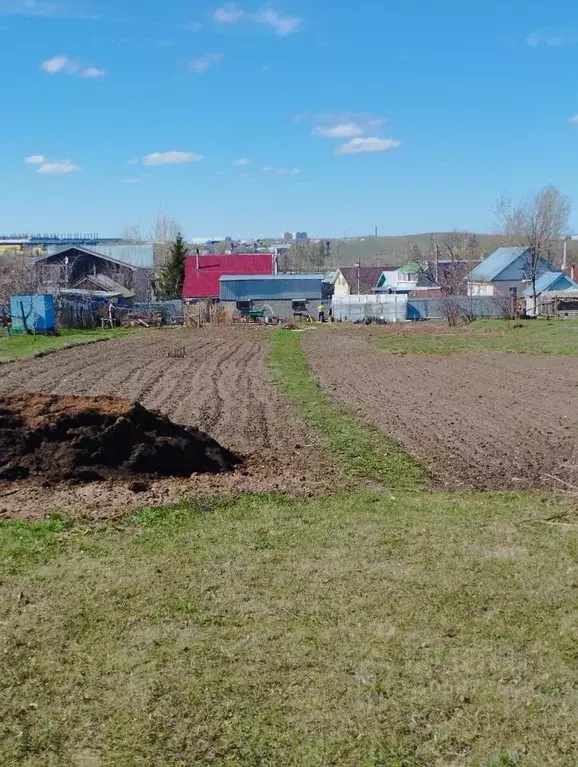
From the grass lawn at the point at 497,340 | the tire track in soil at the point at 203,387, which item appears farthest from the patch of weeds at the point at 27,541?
the grass lawn at the point at 497,340

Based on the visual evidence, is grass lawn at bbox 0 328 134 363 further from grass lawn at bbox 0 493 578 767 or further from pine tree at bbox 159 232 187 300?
pine tree at bbox 159 232 187 300

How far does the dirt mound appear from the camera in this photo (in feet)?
30.7

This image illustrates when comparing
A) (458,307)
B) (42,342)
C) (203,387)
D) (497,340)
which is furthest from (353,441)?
(458,307)

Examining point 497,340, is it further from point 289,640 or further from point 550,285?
point 550,285

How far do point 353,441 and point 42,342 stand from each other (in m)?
24.3

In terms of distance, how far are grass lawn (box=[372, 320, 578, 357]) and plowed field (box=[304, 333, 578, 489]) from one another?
2.90m

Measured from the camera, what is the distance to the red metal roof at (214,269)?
71375 millimetres

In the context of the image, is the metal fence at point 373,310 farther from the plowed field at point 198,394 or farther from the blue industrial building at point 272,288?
the plowed field at point 198,394

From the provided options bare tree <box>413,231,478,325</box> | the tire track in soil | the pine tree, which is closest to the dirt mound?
the tire track in soil

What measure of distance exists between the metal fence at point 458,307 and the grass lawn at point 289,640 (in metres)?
46.9

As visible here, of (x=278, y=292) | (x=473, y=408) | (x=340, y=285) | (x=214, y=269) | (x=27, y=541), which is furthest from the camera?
(x=340, y=285)

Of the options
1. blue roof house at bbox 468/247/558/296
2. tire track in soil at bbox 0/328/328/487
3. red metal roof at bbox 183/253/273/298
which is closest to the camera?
tire track in soil at bbox 0/328/328/487

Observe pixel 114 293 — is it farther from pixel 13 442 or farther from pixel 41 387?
pixel 13 442

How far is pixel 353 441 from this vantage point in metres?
12.2
